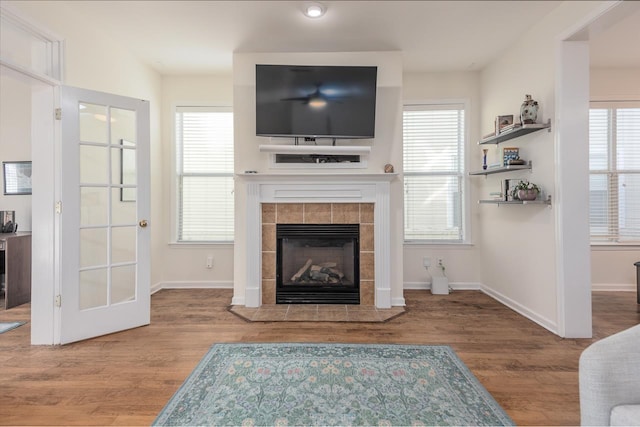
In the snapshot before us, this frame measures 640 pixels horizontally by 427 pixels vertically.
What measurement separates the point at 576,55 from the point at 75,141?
13.5 feet

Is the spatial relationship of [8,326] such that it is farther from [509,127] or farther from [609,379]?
[509,127]

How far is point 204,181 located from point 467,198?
341 cm

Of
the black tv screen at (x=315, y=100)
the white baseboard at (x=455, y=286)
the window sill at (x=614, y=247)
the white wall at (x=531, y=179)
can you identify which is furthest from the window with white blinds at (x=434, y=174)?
the window sill at (x=614, y=247)

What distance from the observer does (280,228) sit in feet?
10.6

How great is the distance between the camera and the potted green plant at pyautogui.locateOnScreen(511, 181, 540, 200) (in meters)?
2.61

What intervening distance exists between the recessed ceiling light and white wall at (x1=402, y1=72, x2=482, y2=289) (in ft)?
5.52

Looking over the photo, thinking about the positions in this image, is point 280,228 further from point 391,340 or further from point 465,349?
point 465,349

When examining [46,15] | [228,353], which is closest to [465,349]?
[228,353]

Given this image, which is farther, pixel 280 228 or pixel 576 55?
pixel 280 228

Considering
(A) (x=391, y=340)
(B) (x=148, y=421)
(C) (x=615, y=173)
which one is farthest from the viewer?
(C) (x=615, y=173)

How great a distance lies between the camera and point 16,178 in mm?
3785

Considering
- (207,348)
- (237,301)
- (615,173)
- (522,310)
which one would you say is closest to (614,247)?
(615,173)

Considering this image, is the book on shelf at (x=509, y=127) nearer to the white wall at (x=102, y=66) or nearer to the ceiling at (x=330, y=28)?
the ceiling at (x=330, y=28)

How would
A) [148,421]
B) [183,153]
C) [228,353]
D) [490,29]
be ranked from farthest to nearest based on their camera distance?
[183,153], [490,29], [228,353], [148,421]
